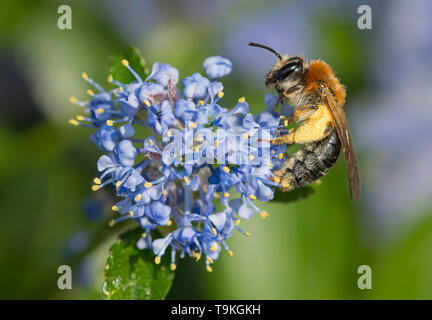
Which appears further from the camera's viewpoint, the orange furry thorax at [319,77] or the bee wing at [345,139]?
the orange furry thorax at [319,77]

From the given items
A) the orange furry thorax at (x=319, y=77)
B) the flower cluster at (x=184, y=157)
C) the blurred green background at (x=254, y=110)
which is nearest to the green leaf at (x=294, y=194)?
the flower cluster at (x=184, y=157)

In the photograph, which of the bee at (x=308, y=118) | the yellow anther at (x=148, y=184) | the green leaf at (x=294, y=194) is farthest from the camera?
the green leaf at (x=294, y=194)

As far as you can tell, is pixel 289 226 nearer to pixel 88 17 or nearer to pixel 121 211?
pixel 121 211

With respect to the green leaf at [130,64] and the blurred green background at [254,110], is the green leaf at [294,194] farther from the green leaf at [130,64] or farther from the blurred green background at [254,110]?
the green leaf at [130,64]

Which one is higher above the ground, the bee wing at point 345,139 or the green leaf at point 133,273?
the bee wing at point 345,139

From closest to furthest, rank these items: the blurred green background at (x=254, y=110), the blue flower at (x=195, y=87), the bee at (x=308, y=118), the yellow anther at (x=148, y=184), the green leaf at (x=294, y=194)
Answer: the yellow anther at (x=148, y=184) → the blue flower at (x=195, y=87) → the bee at (x=308, y=118) → the green leaf at (x=294, y=194) → the blurred green background at (x=254, y=110)
